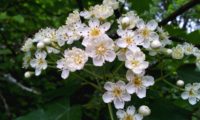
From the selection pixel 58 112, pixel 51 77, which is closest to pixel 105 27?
pixel 58 112

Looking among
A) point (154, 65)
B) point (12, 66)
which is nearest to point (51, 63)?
point (154, 65)

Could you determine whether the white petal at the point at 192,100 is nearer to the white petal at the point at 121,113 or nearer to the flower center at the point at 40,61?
the white petal at the point at 121,113

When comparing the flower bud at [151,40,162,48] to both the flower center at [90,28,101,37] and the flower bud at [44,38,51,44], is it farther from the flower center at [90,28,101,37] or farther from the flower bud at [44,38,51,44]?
the flower bud at [44,38,51,44]

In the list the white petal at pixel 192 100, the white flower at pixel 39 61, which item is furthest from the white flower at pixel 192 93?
the white flower at pixel 39 61

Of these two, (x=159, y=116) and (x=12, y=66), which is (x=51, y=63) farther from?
(x=12, y=66)

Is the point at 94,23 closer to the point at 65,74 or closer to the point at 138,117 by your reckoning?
the point at 65,74

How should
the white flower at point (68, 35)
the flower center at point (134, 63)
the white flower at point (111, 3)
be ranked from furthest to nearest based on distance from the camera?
the white flower at point (111, 3)
the white flower at point (68, 35)
the flower center at point (134, 63)
